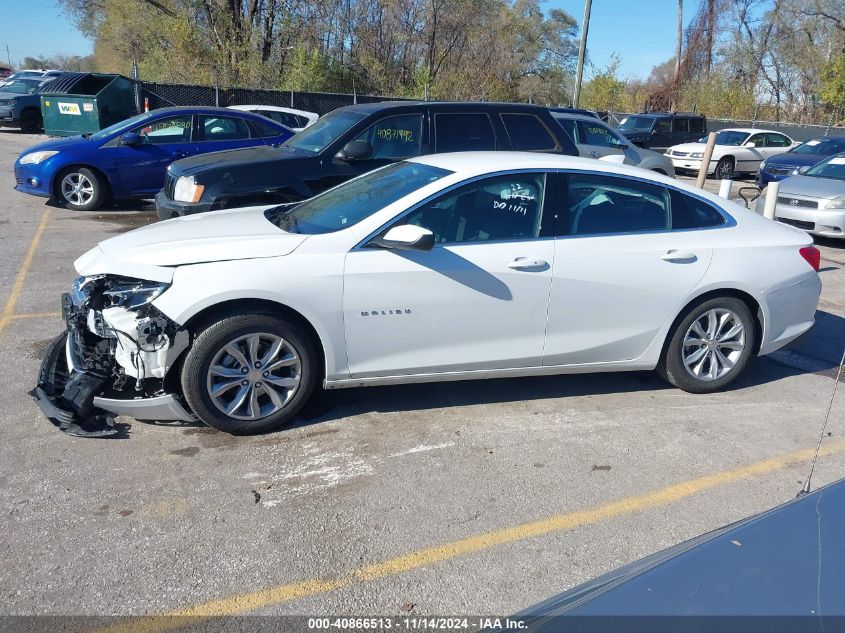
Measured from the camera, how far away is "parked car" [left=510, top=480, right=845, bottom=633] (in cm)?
169

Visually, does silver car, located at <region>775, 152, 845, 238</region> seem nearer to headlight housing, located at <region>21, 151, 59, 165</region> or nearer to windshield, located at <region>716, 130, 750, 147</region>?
windshield, located at <region>716, 130, 750, 147</region>

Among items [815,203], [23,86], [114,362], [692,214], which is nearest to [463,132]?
[692,214]

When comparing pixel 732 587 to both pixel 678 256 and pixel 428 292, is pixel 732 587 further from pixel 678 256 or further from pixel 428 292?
pixel 678 256

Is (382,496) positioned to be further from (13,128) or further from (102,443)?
(13,128)

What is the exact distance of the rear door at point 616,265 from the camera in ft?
15.3

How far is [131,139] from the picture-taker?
1092 cm

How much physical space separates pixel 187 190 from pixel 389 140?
215cm

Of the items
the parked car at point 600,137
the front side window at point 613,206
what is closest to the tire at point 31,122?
the parked car at point 600,137

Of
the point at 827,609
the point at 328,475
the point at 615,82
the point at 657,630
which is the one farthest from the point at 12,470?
the point at 615,82

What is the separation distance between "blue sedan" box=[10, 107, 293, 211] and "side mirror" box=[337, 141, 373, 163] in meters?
4.26

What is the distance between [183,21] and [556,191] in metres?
26.0

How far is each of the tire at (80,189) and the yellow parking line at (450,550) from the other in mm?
9793

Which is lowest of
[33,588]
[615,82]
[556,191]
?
[33,588]

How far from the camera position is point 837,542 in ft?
6.44
